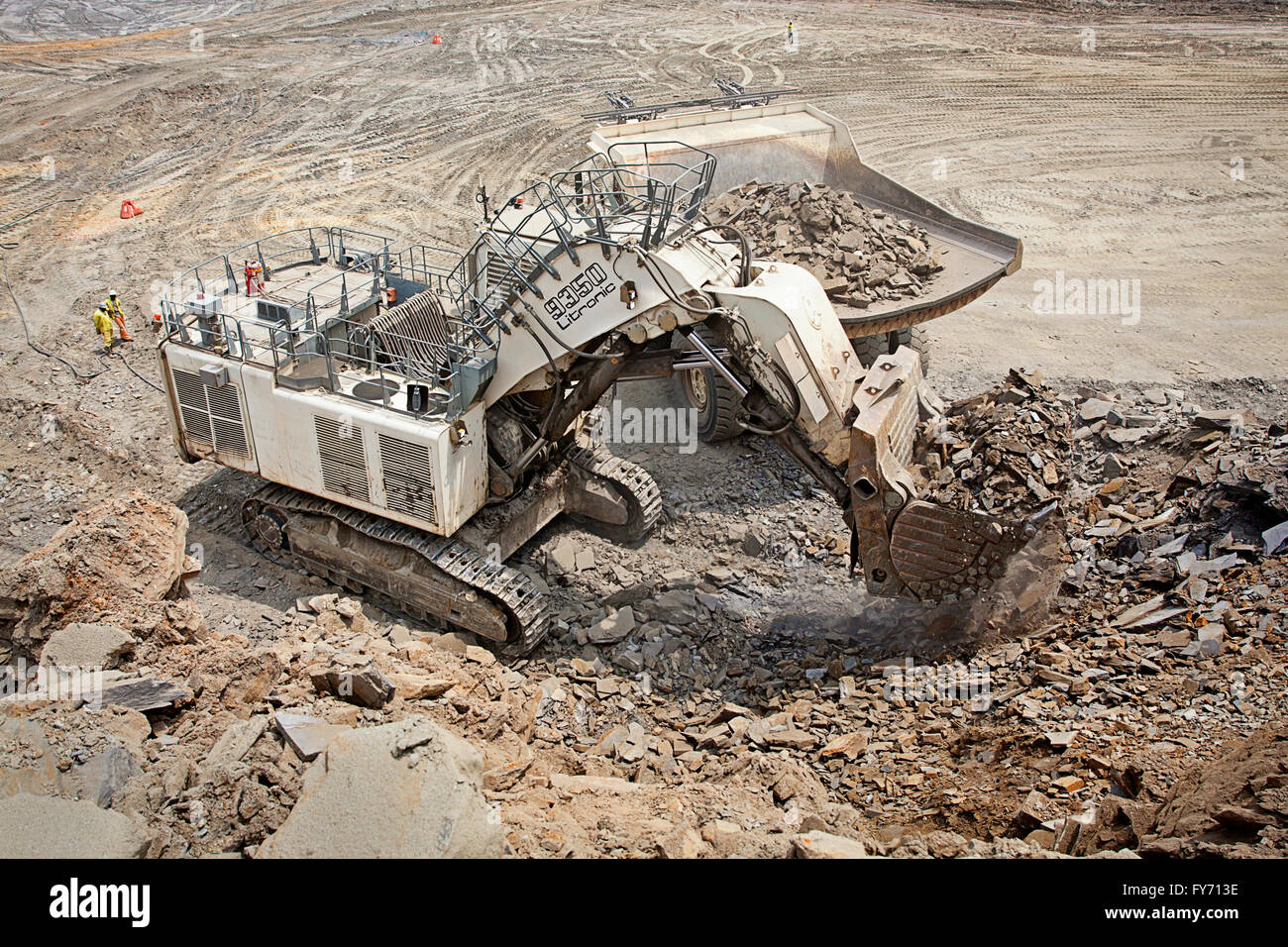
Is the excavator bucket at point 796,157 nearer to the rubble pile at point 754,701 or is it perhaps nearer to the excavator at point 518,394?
the excavator at point 518,394

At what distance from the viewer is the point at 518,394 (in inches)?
322

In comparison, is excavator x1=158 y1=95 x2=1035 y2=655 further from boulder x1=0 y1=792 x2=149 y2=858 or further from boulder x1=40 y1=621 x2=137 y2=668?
boulder x1=0 y1=792 x2=149 y2=858

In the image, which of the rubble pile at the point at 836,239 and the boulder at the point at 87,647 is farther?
the rubble pile at the point at 836,239

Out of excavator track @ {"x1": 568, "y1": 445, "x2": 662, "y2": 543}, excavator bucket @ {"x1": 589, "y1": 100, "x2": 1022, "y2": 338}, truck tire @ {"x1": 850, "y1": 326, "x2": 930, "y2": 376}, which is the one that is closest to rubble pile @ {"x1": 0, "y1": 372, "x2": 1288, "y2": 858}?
excavator track @ {"x1": 568, "y1": 445, "x2": 662, "y2": 543}

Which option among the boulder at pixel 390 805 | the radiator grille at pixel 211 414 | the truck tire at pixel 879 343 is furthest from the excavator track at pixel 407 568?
the truck tire at pixel 879 343

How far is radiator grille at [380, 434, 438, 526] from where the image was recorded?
7.63 m

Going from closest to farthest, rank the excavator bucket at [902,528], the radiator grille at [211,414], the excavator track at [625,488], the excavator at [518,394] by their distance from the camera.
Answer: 1. the excavator bucket at [902,528]
2. the excavator at [518,394]
3. the radiator grille at [211,414]
4. the excavator track at [625,488]

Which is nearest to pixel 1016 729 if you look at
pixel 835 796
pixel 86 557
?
pixel 835 796

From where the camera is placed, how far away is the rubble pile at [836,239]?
10.4m

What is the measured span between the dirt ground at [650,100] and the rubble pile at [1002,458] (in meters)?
1.08

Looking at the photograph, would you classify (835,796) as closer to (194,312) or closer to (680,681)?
(680,681)

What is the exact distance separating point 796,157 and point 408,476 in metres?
7.14

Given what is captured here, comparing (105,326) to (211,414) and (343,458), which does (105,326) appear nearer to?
(211,414)

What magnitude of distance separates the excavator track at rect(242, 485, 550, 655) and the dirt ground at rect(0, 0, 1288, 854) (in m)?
0.31
